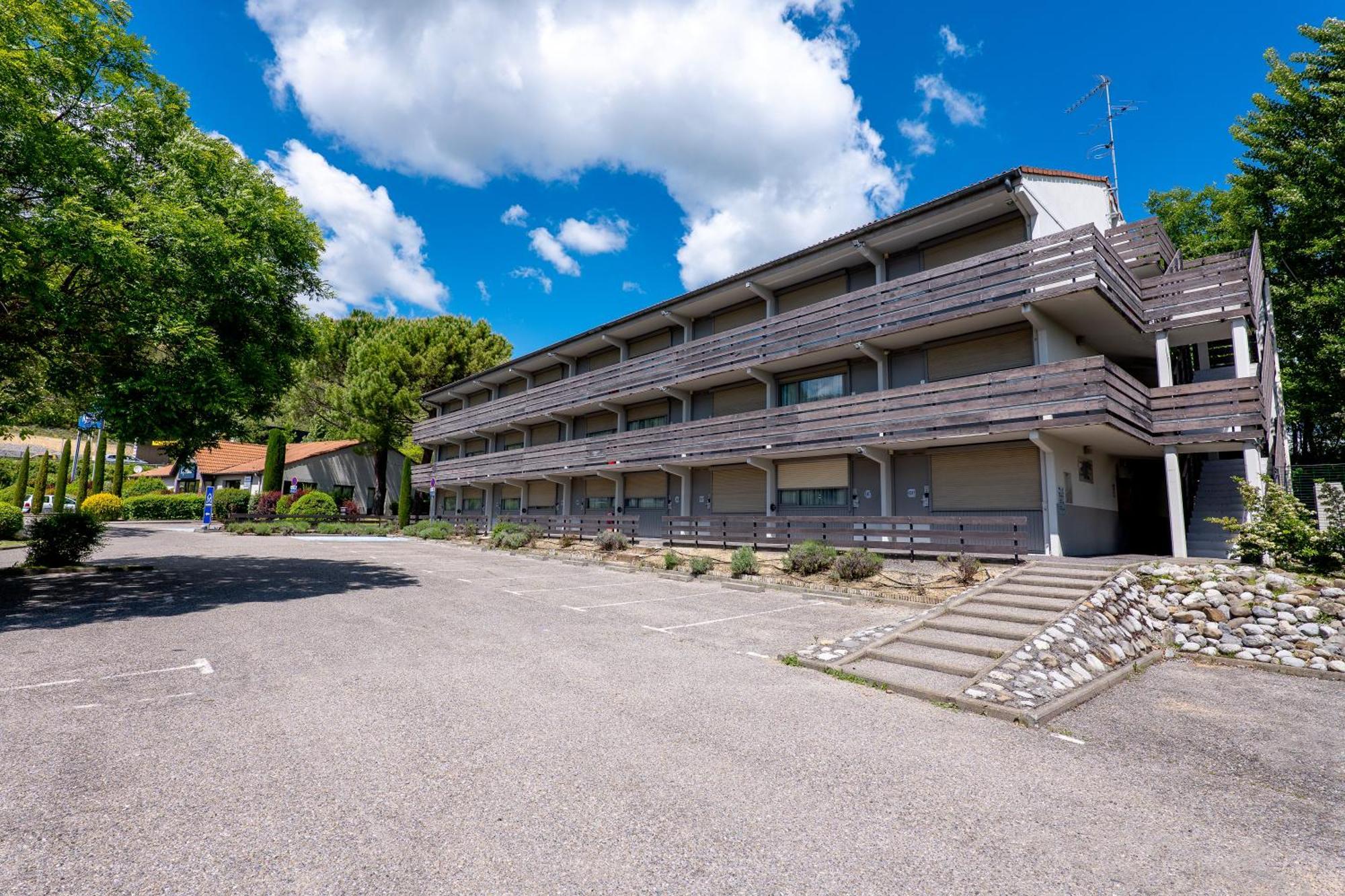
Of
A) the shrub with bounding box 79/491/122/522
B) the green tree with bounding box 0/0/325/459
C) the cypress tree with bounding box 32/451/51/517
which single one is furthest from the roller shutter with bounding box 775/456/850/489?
the cypress tree with bounding box 32/451/51/517

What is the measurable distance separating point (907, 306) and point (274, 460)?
42229 mm

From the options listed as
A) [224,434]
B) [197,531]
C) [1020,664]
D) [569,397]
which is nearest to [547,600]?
[224,434]

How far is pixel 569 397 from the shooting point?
29.5 metres

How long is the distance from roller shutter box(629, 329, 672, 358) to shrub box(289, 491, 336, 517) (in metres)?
23.0

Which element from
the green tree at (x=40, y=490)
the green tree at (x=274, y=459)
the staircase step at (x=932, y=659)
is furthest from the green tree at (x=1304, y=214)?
the green tree at (x=40, y=490)

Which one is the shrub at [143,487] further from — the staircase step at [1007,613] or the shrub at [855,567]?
the staircase step at [1007,613]

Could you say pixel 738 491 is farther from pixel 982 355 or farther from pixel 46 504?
pixel 46 504

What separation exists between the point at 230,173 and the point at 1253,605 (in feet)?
67.4

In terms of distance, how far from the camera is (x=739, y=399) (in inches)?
919

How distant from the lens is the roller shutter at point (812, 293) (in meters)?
20.6

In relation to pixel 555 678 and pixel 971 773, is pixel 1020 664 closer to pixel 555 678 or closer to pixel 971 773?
pixel 971 773

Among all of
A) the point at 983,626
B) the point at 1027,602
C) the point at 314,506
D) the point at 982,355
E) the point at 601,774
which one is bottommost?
the point at 601,774

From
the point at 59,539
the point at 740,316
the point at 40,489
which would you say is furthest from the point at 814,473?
the point at 40,489

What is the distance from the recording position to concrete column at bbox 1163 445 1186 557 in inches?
538
